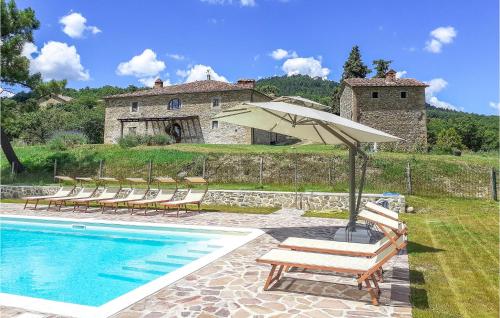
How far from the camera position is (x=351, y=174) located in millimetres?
7938

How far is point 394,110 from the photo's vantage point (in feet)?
104

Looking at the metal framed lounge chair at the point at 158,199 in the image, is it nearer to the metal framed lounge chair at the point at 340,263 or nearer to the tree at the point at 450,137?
the metal framed lounge chair at the point at 340,263

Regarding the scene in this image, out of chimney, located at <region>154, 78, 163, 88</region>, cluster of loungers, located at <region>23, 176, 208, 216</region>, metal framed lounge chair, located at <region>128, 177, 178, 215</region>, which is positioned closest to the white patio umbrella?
cluster of loungers, located at <region>23, 176, 208, 216</region>

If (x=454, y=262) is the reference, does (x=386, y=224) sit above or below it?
above

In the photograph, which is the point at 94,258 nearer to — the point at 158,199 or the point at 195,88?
the point at 158,199

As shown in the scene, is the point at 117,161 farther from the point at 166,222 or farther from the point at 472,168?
the point at 472,168

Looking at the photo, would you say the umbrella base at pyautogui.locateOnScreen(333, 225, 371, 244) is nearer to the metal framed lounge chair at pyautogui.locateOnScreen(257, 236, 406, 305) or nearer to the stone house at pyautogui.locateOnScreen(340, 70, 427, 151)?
the metal framed lounge chair at pyautogui.locateOnScreen(257, 236, 406, 305)

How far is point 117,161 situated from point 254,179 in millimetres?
8337

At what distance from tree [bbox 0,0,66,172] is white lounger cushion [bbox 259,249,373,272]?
20.3 metres

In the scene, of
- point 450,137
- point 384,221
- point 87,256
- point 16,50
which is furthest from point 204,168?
point 450,137

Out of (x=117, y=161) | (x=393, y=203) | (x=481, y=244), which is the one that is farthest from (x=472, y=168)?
(x=117, y=161)

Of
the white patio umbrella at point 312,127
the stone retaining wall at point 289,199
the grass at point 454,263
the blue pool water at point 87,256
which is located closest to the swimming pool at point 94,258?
the blue pool water at point 87,256

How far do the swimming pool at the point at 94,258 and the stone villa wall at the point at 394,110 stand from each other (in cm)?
2461

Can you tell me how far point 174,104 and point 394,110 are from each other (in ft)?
64.0
